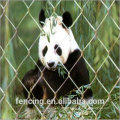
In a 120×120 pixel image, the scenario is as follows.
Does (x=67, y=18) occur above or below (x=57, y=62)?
above

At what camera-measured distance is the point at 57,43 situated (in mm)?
1614

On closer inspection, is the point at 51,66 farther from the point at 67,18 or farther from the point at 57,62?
the point at 67,18

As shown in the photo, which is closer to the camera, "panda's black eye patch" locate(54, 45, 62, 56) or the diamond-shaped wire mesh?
the diamond-shaped wire mesh

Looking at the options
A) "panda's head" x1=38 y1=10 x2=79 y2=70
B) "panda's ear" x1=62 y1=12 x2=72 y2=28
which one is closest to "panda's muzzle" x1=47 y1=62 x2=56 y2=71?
"panda's head" x1=38 y1=10 x2=79 y2=70

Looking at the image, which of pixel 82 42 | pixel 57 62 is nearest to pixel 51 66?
pixel 57 62

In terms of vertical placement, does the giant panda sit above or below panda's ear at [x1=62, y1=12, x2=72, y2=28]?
below

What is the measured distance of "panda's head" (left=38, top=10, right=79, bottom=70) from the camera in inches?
62.4

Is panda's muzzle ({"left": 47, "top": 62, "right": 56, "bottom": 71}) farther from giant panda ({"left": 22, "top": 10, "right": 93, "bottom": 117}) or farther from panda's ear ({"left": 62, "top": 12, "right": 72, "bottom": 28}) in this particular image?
panda's ear ({"left": 62, "top": 12, "right": 72, "bottom": 28})

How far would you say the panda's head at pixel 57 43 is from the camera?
5.20ft

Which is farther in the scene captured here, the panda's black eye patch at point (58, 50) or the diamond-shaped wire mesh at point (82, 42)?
the panda's black eye patch at point (58, 50)

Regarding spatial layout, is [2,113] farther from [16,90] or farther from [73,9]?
[73,9]

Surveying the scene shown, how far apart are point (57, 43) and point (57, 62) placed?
2.8 inches

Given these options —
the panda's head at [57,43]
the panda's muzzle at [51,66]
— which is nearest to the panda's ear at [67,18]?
the panda's head at [57,43]

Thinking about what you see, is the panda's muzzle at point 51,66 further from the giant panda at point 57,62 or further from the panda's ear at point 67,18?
the panda's ear at point 67,18
